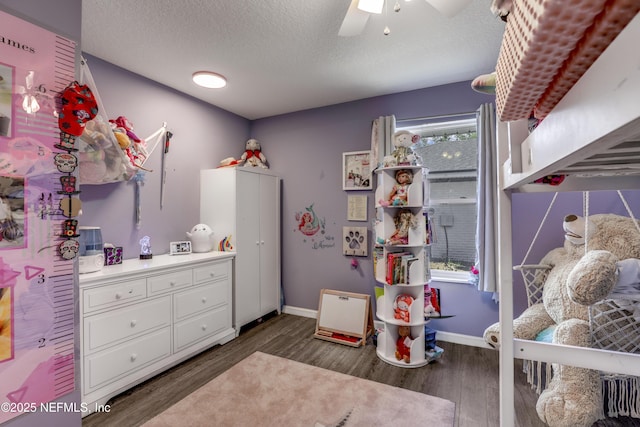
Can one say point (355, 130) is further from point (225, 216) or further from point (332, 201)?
point (225, 216)

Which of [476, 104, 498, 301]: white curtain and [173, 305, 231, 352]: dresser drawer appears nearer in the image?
[173, 305, 231, 352]: dresser drawer

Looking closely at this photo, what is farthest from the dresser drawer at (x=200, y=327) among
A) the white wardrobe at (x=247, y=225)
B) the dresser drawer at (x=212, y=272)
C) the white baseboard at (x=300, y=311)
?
the white baseboard at (x=300, y=311)

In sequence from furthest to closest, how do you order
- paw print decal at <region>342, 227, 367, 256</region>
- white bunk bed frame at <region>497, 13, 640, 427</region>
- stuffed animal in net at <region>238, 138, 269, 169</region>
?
1. stuffed animal in net at <region>238, 138, 269, 169</region>
2. paw print decal at <region>342, 227, 367, 256</region>
3. white bunk bed frame at <region>497, 13, 640, 427</region>

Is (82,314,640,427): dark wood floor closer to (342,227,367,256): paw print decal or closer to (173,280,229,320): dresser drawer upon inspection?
(173,280,229,320): dresser drawer

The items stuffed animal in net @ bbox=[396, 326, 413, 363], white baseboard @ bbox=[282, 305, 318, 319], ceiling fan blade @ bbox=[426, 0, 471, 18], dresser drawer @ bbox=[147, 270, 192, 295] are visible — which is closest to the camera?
ceiling fan blade @ bbox=[426, 0, 471, 18]

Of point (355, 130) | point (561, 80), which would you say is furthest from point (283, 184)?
point (561, 80)

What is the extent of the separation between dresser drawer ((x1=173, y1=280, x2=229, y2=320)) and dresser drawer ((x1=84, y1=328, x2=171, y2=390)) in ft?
0.57

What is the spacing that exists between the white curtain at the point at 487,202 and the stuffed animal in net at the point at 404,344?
78cm

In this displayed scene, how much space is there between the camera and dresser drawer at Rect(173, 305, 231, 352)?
230 centimetres

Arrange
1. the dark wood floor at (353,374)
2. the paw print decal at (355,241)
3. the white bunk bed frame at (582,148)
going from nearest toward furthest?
1. the white bunk bed frame at (582,148)
2. the dark wood floor at (353,374)
3. the paw print decal at (355,241)

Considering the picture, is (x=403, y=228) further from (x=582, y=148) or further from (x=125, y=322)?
(x=125, y=322)

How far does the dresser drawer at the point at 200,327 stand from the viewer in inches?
90.6

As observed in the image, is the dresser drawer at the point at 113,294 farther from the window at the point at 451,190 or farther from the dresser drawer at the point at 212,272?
the window at the point at 451,190

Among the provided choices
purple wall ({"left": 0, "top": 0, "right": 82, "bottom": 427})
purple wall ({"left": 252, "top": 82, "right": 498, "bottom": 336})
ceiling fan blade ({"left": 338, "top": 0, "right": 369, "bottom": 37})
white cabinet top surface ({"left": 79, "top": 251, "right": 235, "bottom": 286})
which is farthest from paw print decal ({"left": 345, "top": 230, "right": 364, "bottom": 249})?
purple wall ({"left": 0, "top": 0, "right": 82, "bottom": 427})
